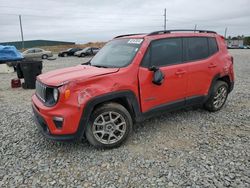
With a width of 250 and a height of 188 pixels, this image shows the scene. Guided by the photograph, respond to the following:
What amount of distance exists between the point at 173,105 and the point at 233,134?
1179 mm

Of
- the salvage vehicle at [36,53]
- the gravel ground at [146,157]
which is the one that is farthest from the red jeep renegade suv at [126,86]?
the salvage vehicle at [36,53]

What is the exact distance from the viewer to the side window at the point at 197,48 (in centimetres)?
442

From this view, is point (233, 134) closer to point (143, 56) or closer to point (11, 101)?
point (143, 56)

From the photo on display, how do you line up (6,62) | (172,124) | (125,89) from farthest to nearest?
(6,62), (172,124), (125,89)

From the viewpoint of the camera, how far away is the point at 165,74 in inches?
154

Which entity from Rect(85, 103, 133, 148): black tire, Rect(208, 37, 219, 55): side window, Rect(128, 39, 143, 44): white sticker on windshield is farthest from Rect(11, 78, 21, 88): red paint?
Rect(208, 37, 219, 55): side window

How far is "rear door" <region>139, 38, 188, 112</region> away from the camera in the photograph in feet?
12.2

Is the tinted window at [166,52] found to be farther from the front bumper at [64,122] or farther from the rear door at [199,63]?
the front bumper at [64,122]

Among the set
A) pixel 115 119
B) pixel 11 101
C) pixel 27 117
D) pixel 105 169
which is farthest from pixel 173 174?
pixel 11 101

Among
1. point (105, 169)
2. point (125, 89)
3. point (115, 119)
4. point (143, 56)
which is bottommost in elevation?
point (105, 169)

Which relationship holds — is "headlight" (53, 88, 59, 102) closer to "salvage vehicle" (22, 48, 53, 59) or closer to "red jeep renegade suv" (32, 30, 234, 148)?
"red jeep renegade suv" (32, 30, 234, 148)

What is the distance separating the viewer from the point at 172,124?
14.7ft

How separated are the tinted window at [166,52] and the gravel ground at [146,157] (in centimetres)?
129

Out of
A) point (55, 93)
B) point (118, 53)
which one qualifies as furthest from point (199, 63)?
point (55, 93)
